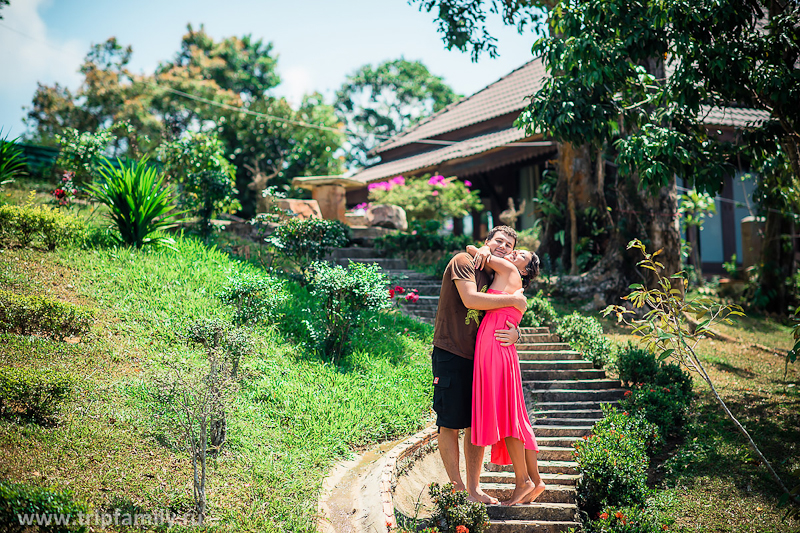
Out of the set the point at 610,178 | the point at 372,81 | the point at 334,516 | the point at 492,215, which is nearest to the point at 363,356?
the point at 334,516

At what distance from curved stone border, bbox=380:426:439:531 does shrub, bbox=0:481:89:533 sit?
1.81m

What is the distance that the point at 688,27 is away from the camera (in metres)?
5.73

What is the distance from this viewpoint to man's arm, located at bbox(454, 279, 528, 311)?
3771 millimetres

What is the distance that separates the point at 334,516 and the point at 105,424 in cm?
186

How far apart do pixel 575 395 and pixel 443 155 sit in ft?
31.8

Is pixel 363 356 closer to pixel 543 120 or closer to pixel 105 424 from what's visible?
pixel 105 424

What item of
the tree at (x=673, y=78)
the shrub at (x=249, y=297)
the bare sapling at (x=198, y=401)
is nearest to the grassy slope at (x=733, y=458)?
the tree at (x=673, y=78)

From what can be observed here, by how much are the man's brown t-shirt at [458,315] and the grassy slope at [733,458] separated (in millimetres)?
2035

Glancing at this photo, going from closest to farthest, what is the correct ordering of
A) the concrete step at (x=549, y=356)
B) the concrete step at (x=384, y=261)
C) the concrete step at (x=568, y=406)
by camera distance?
1. the concrete step at (x=568, y=406)
2. the concrete step at (x=549, y=356)
3. the concrete step at (x=384, y=261)

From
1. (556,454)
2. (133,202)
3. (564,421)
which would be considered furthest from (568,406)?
(133,202)

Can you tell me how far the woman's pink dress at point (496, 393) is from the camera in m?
3.73

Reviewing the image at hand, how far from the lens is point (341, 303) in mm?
6289

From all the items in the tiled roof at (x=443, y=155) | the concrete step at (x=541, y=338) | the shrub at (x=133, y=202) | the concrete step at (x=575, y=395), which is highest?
the tiled roof at (x=443, y=155)

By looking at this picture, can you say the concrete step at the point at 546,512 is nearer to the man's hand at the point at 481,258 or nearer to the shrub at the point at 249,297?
the man's hand at the point at 481,258
